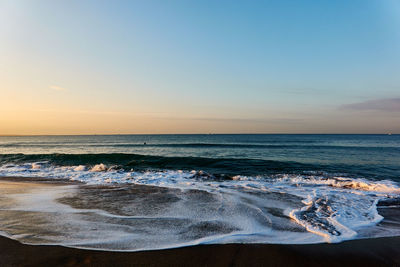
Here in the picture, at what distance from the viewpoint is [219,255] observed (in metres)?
3.33

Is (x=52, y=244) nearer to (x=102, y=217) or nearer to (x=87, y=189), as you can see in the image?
(x=102, y=217)

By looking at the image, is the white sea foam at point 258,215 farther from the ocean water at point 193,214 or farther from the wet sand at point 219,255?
the wet sand at point 219,255

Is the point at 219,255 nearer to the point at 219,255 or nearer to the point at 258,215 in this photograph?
the point at 219,255

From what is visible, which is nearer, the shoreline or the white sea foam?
the shoreline

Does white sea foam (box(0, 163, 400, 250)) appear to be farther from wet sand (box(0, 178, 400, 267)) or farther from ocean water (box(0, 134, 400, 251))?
wet sand (box(0, 178, 400, 267))

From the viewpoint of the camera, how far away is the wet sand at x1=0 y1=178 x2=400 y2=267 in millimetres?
3127

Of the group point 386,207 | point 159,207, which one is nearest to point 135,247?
point 159,207

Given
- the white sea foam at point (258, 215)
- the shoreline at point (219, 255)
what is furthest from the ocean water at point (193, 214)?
the shoreline at point (219, 255)

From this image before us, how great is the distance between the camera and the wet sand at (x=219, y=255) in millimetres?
3127

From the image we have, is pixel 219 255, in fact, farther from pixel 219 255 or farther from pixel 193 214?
pixel 193 214

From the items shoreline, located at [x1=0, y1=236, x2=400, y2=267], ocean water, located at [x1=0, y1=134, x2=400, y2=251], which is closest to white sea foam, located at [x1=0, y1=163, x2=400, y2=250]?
ocean water, located at [x1=0, y1=134, x2=400, y2=251]

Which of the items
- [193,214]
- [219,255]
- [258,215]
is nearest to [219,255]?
[219,255]

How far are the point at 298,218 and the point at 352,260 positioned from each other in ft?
5.64

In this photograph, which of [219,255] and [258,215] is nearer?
[219,255]
